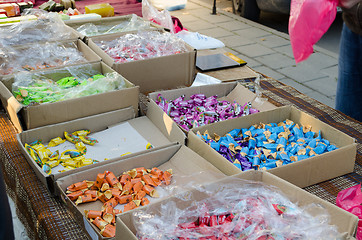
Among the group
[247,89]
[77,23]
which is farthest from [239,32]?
[247,89]

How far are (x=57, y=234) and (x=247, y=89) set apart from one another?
1.34 meters

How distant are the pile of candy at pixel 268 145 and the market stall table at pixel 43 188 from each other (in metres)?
0.16

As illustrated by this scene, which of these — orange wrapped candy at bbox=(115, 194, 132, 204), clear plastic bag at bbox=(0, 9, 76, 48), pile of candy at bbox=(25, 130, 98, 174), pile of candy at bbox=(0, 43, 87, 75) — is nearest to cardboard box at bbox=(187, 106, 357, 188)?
orange wrapped candy at bbox=(115, 194, 132, 204)

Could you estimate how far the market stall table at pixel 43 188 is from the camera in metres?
1.49

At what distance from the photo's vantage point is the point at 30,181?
5.60ft

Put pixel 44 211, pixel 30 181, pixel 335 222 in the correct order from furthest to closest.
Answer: pixel 30 181 → pixel 44 211 → pixel 335 222

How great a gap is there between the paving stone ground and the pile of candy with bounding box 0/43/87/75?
232 centimetres

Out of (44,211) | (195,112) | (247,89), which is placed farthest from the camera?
(247,89)

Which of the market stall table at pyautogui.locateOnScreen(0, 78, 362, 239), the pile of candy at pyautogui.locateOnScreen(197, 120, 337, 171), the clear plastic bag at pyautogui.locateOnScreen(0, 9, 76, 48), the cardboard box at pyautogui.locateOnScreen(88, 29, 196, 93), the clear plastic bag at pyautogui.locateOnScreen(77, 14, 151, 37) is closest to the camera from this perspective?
the market stall table at pyautogui.locateOnScreen(0, 78, 362, 239)

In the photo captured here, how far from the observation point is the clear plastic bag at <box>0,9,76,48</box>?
9.25ft

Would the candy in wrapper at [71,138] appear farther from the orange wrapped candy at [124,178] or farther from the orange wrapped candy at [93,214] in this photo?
the orange wrapped candy at [93,214]

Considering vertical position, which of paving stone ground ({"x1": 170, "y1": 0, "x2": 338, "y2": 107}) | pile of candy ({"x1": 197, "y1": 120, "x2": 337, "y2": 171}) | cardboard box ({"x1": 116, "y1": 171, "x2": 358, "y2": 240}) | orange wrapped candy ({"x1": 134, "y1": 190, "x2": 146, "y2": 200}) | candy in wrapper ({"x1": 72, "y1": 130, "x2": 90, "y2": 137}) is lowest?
paving stone ground ({"x1": 170, "y1": 0, "x2": 338, "y2": 107})

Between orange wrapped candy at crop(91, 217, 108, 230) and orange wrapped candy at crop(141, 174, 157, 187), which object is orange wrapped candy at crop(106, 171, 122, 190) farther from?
orange wrapped candy at crop(91, 217, 108, 230)

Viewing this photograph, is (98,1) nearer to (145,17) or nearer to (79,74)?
(145,17)
